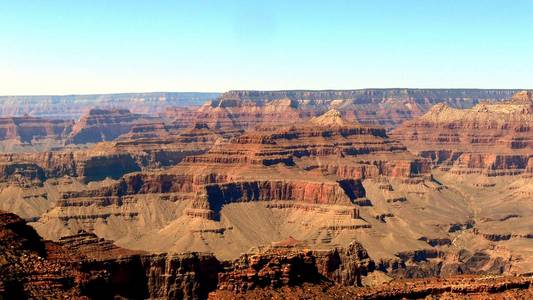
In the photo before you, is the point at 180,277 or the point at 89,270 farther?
the point at 180,277

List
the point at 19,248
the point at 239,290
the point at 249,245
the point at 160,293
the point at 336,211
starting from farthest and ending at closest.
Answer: the point at 336,211 → the point at 249,245 → the point at 160,293 → the point at 239,290 → the point at 19,248

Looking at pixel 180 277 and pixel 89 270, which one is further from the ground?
pixel 89 270

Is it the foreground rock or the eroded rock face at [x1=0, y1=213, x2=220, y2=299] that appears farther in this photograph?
the foreground rock

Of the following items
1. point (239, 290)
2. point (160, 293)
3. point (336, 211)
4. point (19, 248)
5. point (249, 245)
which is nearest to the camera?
point (19, 248)

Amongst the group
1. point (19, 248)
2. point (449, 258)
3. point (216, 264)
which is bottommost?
point (449, 258)

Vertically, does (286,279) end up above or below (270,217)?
above

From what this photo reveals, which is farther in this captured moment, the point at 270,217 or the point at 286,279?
the point at 270,217

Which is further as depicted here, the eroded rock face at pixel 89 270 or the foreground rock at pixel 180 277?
the foreground rock at pixel 180 277

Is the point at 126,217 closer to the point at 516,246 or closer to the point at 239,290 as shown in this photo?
the point at 516,246

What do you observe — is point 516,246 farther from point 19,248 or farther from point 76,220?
point 19,248

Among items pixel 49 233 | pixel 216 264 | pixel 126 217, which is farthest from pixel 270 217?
pixel 216 264
